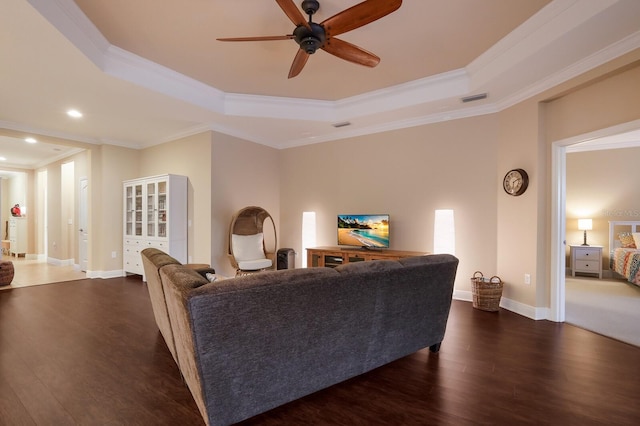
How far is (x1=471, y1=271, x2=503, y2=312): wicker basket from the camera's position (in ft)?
12.2

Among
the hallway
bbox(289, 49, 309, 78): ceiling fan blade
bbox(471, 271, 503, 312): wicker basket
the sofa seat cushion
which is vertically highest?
bbox(289, 49, 309, 78): ceiling fan blade

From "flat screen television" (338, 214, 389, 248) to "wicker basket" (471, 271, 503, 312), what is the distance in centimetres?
135

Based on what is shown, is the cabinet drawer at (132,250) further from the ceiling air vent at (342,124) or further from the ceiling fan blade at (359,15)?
the ceiling fan blade at (359,15)

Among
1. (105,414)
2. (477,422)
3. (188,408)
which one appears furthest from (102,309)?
(477,422)

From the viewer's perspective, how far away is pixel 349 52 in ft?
8.82

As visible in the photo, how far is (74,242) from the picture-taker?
6957mm

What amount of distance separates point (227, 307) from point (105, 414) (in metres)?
1.11

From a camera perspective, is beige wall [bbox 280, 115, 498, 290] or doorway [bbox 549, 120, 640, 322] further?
beige wall [bbox 280, 115, 498, 290]

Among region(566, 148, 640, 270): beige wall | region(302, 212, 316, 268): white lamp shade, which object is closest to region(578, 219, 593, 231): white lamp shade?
region(566, 148, 640, 270): beige wall

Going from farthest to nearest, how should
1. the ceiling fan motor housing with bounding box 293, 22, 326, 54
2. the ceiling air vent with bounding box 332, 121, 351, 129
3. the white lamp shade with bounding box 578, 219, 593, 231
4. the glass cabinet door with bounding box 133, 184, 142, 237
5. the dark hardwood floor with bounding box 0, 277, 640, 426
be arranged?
the white lamp shade with bounding box 578, 219, 593, 231 < the glass cabinet door with bounding box 133, 184, 142, 237 < the ceiling air vent with bounding box 332, 121, 351, 129 < the ceiling fan motor housing with bounding box 293, 22, 326, 54 < the dark hardwood floor with bounding box 0, 277, 640, 426

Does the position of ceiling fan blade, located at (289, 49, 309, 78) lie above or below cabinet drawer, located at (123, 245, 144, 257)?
above

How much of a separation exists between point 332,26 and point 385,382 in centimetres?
269

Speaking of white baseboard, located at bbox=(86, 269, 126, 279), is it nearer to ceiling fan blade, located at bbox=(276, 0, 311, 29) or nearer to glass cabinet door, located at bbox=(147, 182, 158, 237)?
glass cabinet door, located at bbox=(147, 182, 158, 237)

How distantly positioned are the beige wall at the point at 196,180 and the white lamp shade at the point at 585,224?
7105 millimetres
